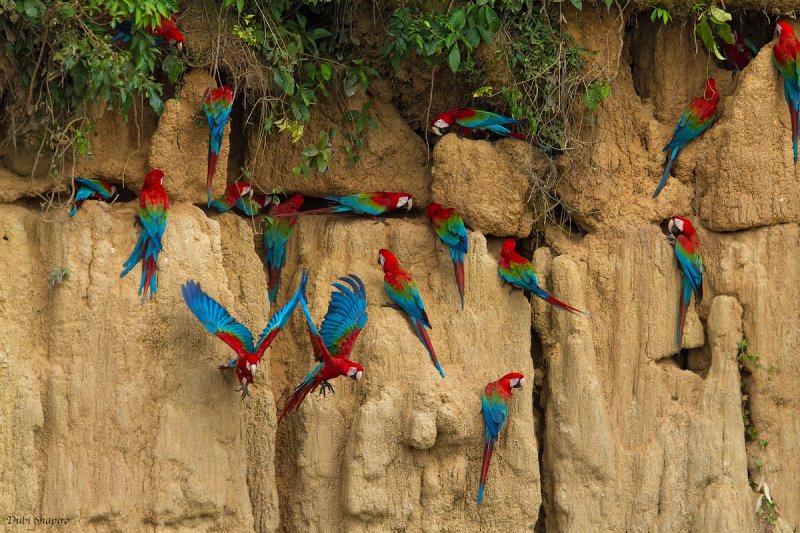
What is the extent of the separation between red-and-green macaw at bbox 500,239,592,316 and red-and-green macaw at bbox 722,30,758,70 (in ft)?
5.31

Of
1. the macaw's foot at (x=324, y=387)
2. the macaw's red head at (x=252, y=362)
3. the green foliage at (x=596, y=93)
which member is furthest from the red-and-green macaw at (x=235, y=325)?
the green foliage at (x=596, y=93)

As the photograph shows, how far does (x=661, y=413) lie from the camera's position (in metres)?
5.17

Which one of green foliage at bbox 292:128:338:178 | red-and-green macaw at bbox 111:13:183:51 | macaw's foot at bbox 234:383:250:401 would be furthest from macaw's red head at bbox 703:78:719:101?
macaw's foot at bbox 234:383:250:401

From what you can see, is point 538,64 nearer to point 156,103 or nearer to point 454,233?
point 454,233

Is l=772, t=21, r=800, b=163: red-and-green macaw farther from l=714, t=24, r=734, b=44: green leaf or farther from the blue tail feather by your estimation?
the blue tail feather

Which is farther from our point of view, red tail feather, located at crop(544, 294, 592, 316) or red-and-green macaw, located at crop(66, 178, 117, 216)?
Result: red tail feather, located at crop(544, 294, 592, 316)

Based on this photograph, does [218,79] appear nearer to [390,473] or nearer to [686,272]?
[390,473]

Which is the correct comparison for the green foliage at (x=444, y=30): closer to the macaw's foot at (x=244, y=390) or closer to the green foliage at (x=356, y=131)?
the green foliage at (x=356, y=131)

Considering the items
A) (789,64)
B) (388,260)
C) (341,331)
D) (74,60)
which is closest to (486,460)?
(341,331)

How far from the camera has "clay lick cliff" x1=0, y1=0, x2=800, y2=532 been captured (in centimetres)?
445

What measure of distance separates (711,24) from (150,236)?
312 cm

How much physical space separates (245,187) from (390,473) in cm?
163

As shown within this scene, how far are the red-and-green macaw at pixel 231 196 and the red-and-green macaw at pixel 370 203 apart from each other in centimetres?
31

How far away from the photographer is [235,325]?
4422 millimetres
